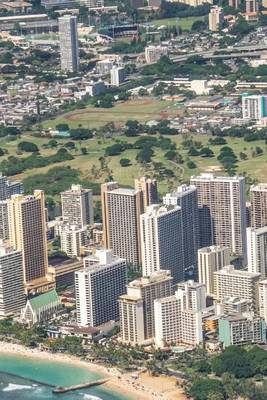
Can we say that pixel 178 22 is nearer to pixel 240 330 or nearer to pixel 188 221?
pixel 188 221

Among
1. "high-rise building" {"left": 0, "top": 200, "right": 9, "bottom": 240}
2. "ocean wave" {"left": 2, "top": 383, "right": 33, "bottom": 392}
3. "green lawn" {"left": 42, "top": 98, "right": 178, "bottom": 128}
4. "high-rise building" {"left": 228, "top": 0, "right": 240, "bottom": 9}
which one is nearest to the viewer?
"ocean wave" {"left": 2, "top": 383, "right": 33, "bottom": 392}

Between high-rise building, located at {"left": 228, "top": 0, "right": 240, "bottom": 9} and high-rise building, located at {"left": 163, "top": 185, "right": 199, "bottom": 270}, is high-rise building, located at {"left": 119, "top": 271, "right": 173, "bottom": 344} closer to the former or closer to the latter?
high-rise building, located at {"left": 163, "top": 185, "right": 199, "bottom": 270}

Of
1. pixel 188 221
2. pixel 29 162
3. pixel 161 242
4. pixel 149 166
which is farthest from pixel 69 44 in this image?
pixel 161 242

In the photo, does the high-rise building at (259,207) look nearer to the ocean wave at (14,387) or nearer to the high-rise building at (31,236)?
the high-rise building at (31,236)

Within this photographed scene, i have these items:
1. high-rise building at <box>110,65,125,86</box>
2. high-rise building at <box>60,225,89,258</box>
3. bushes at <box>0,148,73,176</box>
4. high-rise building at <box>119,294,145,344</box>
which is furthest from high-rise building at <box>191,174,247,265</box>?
high-rise building at <box>110,65,125,86</box>

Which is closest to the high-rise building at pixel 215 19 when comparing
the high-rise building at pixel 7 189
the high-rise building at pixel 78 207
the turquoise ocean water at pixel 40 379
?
the high-rise building at pixel 7 189
